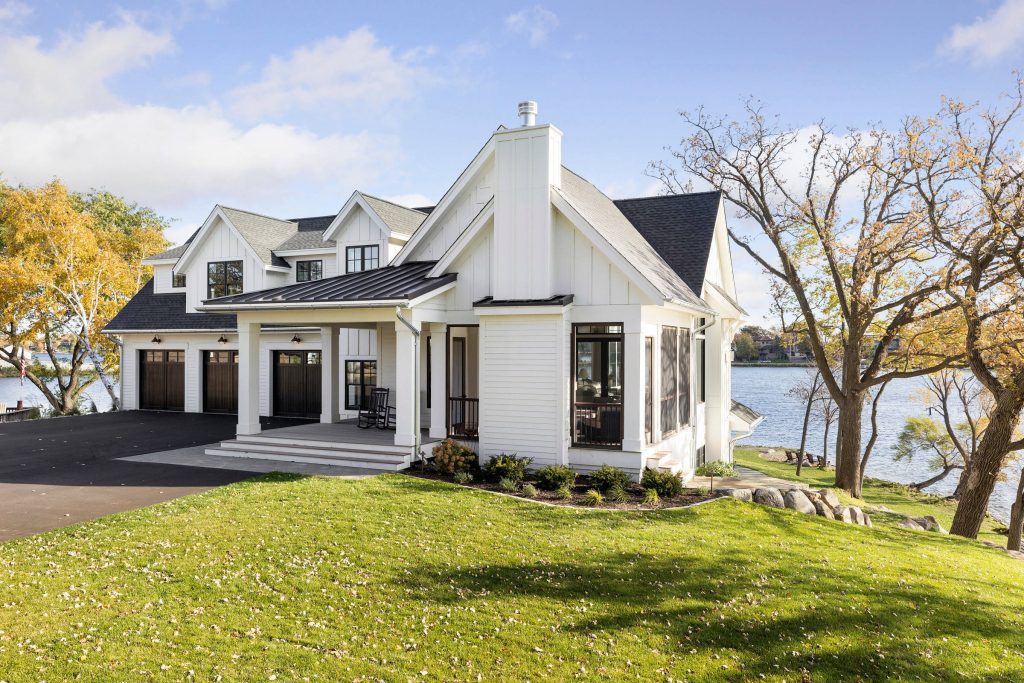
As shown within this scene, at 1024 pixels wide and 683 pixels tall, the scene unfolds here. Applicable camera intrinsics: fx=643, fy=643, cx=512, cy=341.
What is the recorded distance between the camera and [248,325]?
14555 millimetres

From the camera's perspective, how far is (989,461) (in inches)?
578

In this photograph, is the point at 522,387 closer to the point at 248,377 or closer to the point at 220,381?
the point at 248,377

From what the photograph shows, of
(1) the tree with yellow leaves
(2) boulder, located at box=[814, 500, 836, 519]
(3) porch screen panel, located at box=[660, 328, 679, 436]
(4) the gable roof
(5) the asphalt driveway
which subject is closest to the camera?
(5) the asphalt driveway

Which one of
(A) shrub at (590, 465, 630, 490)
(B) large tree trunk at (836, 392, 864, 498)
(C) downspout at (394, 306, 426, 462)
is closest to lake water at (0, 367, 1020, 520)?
(B) large tree trunk at (836, 392, 864, 498)

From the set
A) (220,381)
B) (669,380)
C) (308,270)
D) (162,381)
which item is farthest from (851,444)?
(162,381)

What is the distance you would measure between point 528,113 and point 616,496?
7.67m

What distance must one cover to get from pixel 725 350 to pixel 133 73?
16.9 meters

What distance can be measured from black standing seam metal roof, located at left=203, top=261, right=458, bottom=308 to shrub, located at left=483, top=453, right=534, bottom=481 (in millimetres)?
3595

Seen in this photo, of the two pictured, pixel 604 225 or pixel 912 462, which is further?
Answer: pixel 912 462

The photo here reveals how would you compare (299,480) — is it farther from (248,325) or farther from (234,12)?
(234,12)

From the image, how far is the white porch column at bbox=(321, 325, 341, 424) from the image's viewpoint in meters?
18.9

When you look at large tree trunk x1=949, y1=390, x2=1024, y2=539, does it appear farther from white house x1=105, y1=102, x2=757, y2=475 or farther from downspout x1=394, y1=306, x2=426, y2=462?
downspout x1=394, y1=306, x2=426, y2=462

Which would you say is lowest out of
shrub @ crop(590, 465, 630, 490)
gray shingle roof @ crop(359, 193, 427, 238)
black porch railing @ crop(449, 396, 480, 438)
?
shrub @ crop(590, 465, 630, 490)

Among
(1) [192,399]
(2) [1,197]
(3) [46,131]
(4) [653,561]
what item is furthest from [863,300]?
(3) [46,131]
